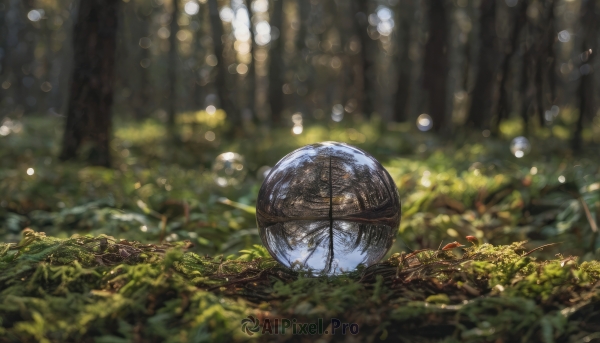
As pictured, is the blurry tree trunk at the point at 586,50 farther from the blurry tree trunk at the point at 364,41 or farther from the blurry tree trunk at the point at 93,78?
the blurry tree trunk at the point at 364,41

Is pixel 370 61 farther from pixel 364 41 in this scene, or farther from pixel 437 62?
pixel 437 62

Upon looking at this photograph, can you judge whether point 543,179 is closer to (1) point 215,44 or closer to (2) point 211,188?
(2) point 211,188

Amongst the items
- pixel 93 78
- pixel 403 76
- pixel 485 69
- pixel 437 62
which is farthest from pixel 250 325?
pixel 403 76

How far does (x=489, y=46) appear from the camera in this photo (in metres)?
12.3

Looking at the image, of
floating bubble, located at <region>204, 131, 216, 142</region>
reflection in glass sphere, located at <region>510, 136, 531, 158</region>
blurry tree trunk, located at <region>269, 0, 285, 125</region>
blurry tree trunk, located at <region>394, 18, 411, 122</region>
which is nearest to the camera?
reflection in glass sphere, located at <region>510, 136, 531, 158</region>

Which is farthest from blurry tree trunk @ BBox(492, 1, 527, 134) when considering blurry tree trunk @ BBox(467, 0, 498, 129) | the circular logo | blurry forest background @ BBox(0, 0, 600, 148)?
the circular logo

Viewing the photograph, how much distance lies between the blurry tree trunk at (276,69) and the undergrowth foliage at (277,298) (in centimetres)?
1856

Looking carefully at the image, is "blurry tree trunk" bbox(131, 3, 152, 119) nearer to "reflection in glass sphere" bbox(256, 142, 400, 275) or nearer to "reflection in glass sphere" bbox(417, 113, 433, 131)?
"reflection in glass sphere" bbox(417, 113, 433, 131)

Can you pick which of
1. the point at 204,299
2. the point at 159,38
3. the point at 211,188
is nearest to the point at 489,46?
the point at 211,188

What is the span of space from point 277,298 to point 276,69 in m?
19.5

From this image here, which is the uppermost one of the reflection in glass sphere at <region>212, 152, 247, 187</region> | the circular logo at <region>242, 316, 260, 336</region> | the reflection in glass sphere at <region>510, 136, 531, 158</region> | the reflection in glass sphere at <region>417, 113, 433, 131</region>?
the reflection in glass sphere at <region>417, 113, 433, 131</region>

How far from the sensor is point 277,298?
278cm

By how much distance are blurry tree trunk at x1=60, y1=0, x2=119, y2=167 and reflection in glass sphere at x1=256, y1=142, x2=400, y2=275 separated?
5.82 m

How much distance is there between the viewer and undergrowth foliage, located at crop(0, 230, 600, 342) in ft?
7.67
